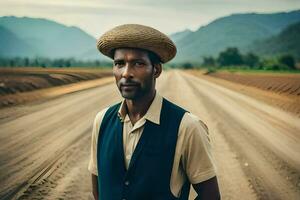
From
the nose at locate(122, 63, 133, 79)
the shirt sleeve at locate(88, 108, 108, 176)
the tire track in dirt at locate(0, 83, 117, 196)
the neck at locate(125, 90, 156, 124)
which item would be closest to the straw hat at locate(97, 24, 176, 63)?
the nose at locate(122, 63, 133, 79)

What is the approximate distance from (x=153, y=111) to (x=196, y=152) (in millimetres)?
295

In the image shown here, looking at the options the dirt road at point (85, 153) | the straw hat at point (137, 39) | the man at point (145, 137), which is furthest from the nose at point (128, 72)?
the dirt road at point (85, 153)

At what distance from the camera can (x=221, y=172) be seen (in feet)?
23.5

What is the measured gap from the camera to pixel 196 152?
6.41ft

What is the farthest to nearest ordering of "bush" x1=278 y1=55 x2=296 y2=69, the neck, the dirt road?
"bush" x1=278 y1=55 x2=296 y2=69, the dirt road, the neck

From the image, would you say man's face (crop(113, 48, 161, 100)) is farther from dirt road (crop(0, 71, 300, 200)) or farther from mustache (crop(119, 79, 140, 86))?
dirt road (crop(0, 71, 300, 200))

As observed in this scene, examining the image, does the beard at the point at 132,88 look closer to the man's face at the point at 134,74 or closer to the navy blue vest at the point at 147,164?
the man's face at the point at 134,74

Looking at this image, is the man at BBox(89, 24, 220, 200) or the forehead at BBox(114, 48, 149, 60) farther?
the forehead at BBox(114, 48, 149, 60)

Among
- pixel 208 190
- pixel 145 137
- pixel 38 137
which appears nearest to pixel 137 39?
pixel 145 137

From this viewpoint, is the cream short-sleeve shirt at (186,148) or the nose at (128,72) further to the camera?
the nose at (128,72)

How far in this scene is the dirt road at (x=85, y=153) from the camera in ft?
20.3

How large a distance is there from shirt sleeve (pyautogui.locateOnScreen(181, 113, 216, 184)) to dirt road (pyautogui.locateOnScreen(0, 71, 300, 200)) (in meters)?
4.06

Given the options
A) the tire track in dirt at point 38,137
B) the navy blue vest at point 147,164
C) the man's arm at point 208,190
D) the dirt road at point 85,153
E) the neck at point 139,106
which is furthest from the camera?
the tire track in dirt at point 38,137

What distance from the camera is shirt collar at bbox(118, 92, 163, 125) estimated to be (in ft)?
6.56
